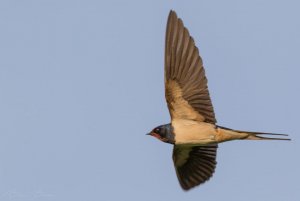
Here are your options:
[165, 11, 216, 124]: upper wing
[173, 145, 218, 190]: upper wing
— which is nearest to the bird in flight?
[165, 11, 216, 124]: upper wing

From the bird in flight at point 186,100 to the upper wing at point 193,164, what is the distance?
0.61m

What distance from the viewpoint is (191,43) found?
7.68 meters

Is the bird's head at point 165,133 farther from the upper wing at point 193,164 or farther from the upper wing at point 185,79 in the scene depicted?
the upper wing at point 193,164

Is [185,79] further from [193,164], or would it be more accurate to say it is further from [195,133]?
[193,164]

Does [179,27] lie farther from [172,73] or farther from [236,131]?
[236,131]

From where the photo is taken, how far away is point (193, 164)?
337 inches

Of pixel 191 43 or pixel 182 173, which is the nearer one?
pixel 191 43

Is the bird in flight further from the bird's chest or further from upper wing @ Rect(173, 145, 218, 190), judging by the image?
upper wing @ Rect(173, 145, 218, 190)

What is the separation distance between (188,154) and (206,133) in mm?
878

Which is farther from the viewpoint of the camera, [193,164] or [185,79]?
[193,164]

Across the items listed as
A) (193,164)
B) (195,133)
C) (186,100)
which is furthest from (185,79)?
(193,164)

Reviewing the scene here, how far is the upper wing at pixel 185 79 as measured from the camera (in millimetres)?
7668

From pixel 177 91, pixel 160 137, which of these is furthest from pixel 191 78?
pixel 160 137

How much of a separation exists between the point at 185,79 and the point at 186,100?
21cm
